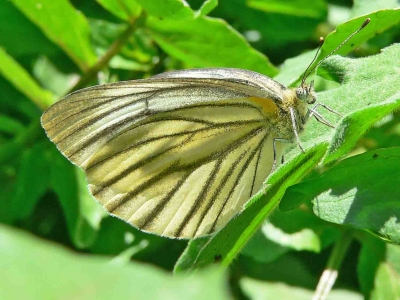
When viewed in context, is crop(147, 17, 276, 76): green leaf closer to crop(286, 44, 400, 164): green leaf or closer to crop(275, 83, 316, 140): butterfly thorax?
crop(275, 83, 316, 140): butterfly thorax

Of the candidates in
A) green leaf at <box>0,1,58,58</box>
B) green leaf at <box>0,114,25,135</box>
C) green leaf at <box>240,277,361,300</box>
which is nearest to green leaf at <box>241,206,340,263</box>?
green leaf at <box>240,277,361,300</box>

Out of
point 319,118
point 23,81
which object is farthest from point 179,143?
point 23,81

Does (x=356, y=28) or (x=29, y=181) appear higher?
(x=356, y=28)

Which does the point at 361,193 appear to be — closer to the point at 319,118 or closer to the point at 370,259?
the point at 319,118

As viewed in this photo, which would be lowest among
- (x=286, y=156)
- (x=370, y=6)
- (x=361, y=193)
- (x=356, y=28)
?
(x=361, y=193)

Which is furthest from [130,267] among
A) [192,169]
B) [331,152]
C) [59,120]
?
[192,169]

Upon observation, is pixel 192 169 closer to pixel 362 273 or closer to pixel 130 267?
pixel 362 273
